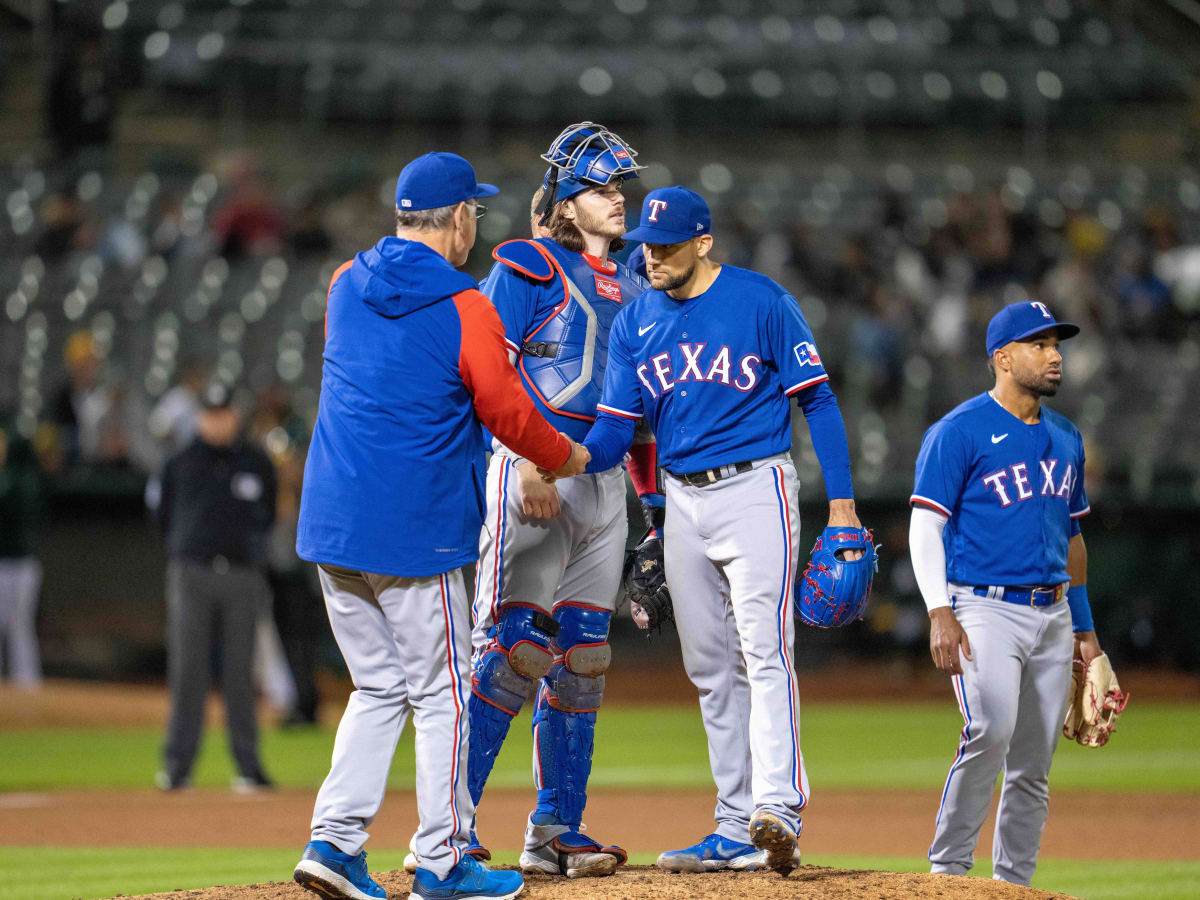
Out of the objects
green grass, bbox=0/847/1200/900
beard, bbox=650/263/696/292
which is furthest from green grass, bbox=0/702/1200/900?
beard, bbox=650/263/696/292

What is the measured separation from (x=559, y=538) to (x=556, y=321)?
706 mm

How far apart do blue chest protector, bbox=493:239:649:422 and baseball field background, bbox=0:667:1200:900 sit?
1.58 meters

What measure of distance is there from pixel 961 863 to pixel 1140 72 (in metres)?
18.7

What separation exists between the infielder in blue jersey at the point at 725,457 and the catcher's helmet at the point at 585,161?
0.80 feet

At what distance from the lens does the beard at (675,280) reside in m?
4.90

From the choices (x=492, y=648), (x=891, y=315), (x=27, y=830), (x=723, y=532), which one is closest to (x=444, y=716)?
(x=492, y=648)

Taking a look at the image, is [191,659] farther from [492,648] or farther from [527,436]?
[527,436]

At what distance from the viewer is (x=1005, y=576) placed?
17.0 ft

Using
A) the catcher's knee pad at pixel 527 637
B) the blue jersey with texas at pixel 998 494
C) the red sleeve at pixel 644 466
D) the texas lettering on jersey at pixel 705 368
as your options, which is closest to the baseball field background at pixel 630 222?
the blue jersey with texas at pixel 998 494

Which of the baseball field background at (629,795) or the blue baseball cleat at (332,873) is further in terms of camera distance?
the baseball field background at (629,795)

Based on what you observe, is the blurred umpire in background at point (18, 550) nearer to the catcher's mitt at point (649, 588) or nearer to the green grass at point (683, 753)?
the green grass at point (683, 753)

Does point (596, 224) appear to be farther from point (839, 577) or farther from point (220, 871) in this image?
point (220, 871)

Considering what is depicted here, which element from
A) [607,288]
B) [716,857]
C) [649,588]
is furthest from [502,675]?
[607,288]

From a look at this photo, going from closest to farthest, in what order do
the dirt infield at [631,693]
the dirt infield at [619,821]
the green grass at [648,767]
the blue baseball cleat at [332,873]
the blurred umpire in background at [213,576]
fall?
1. the blue baseball cleat at [332,873]
2. the green grass at [648,767]
3. the dirt infield at [619,821]
4. the blurred umpire in background at [213,576]
5. the dirt infield at [631,693]
